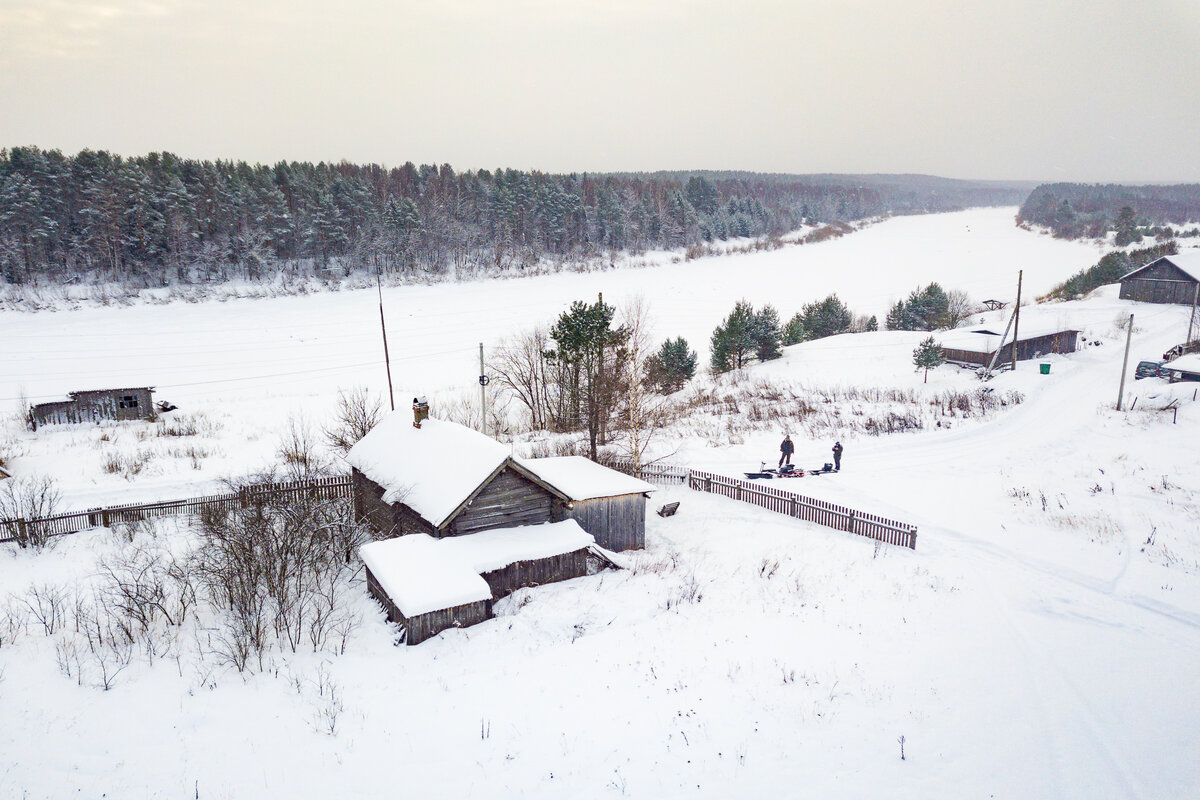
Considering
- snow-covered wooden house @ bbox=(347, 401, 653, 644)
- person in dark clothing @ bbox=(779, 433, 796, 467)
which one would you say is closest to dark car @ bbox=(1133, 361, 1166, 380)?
person in dark clothing @ bbox=(779, 433, 796, 467)

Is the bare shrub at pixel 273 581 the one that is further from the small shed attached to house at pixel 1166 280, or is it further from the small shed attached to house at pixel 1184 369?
the small shed attached to house at pixel 1166 280

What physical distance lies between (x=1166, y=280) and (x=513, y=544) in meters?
68.9

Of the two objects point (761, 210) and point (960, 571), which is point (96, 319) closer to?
point (960, 571)

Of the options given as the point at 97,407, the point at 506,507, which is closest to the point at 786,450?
the point at 506,507

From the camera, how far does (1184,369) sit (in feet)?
114

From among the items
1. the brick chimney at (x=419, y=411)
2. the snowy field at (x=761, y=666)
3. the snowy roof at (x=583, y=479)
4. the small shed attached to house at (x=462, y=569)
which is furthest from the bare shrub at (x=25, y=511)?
the snowy roof at (x=583, y=479)

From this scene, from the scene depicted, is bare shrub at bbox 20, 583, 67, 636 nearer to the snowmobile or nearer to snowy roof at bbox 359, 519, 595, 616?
snowy roof at bbox 359, 519, 595, 616

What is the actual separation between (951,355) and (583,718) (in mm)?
45691

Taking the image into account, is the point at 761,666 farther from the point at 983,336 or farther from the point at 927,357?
the point at 983,336

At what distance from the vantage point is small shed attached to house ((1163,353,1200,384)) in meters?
34.7

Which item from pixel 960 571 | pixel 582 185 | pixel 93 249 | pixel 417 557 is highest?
pixel 582 185

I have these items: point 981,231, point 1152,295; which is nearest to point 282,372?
point 1152,295

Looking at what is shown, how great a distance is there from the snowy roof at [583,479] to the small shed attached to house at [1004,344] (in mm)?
35770

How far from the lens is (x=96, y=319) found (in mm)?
56625
